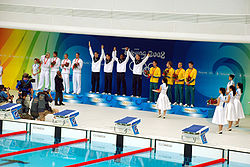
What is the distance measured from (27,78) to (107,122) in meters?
2.93

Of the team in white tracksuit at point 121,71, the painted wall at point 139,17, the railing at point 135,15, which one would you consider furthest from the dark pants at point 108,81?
the railing at point 135,15

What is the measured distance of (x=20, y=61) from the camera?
22.5m

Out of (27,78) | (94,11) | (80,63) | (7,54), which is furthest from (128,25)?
(7,54)

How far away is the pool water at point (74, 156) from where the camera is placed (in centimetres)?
917

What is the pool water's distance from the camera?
361 inches

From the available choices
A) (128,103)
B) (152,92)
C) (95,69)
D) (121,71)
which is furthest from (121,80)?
(152,92)

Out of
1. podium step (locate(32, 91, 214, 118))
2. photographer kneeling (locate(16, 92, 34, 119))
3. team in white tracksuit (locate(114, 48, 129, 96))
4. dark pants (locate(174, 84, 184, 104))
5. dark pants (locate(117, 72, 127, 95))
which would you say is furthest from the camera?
dark pants (locate(117, 72, 127, 95))

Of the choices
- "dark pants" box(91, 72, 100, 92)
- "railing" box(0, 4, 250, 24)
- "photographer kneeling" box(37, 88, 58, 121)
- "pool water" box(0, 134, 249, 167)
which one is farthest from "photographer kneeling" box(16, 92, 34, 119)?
"dark pants" box(91, 72, 100, 92)

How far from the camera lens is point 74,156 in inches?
387

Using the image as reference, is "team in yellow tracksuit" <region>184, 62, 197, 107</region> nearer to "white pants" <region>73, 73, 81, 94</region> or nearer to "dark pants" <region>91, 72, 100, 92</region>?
"dark pants" <region>91, 72, 100, 92</region>

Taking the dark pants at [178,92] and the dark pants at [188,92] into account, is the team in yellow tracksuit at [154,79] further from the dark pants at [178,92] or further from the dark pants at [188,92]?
the dark pants at [188,92]

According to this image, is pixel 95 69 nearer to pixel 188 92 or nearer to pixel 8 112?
pixel 188 92

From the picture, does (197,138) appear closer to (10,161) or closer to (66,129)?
(66,129)

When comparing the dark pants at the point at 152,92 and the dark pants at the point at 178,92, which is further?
the dark pants at the point at 152,92
